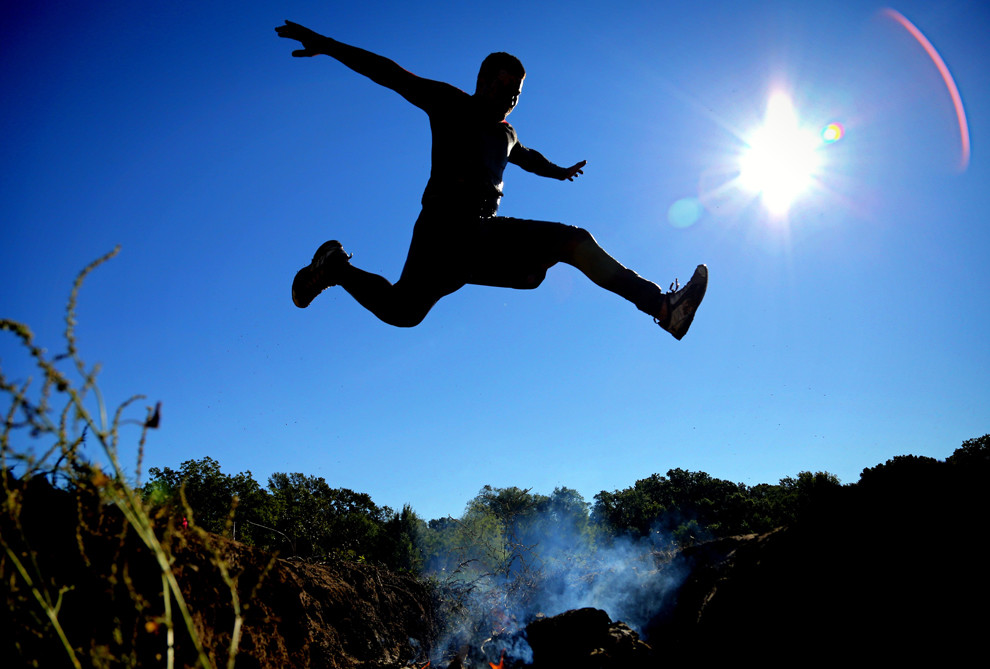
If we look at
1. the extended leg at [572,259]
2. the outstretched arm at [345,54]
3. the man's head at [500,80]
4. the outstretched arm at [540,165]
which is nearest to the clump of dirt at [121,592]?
the extended leg at [572,259]

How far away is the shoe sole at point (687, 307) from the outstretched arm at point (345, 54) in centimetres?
200

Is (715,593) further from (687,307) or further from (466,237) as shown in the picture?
(466,237)

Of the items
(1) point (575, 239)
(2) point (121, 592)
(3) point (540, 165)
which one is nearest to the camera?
(2) point (121, 592)

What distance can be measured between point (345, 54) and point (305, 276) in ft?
4.25

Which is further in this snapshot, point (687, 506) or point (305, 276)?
point (687, 506)

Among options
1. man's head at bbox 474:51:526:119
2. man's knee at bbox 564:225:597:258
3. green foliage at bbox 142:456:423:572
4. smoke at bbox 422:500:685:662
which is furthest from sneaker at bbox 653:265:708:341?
green foliage at bbox 142:456:423:572

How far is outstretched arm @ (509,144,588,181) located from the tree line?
24.0ft

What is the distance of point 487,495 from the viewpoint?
3203 cm

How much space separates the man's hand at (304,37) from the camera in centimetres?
268

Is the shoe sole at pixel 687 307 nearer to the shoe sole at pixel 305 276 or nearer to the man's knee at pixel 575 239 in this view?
the man's knee at pixel 575 239

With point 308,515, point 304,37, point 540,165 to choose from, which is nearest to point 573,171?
point 540,165

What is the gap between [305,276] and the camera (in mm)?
2982

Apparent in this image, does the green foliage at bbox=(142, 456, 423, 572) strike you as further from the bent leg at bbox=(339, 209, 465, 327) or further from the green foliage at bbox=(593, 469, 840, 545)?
the bent leg at bbox=(339, 209, 465, 327)

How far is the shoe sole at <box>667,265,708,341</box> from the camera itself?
93.6 inches
